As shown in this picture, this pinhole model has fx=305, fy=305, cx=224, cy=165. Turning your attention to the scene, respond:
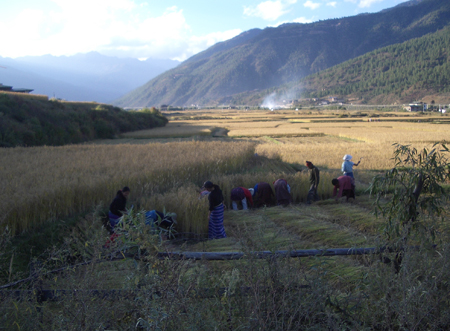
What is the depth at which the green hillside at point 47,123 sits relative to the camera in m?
18.9

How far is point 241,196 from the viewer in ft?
26.8

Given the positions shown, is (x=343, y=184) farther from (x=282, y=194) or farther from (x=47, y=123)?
(x=47, y=123)

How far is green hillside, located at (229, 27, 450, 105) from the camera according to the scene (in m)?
95.6

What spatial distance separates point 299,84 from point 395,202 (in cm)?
17104

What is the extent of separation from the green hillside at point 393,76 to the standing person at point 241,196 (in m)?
102

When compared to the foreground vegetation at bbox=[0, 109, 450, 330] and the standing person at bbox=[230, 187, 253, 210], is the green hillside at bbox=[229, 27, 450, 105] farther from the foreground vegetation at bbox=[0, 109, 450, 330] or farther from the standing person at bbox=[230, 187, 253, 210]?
the foreground vegetation at bbox=[0, 109, 450, 330]

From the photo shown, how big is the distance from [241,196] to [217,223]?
78.2 inches


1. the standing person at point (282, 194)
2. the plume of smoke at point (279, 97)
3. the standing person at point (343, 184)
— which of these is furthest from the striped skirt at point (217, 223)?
the plume of smoke at point (279, 97)

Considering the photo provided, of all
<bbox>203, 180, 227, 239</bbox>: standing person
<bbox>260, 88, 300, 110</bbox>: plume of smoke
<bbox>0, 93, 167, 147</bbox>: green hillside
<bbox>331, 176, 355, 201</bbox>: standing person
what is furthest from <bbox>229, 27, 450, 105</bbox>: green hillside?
<bbox>203, 180, 227, 239</bbox>: standing person

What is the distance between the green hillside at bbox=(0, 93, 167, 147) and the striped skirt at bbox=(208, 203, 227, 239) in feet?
54.4

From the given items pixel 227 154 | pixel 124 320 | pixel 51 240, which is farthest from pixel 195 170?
pixel 124 320

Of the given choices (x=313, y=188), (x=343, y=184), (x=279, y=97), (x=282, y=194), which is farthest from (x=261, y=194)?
(x=279, y=97)

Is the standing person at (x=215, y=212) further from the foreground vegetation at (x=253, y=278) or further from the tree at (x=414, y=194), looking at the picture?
the tree at (x=414, y=194)

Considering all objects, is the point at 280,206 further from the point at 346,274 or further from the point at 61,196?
the point at 61,196
